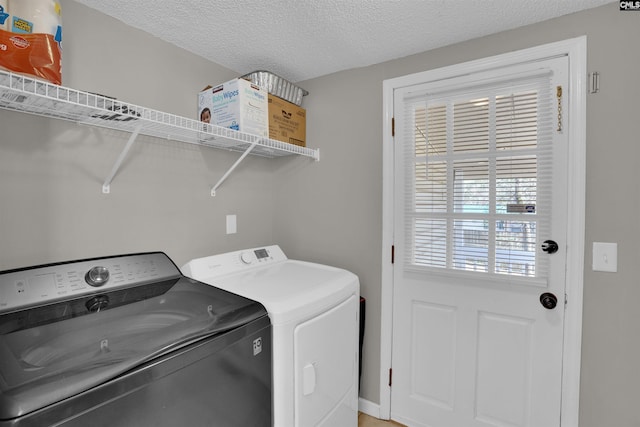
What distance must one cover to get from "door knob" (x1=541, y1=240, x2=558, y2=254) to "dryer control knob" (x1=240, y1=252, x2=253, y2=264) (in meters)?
1.58

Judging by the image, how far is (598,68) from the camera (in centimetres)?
143

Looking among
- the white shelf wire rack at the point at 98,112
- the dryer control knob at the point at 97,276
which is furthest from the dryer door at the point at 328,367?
the white shelf wire rack at the point at 98,112

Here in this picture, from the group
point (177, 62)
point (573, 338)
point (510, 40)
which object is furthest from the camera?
point (177, 62)


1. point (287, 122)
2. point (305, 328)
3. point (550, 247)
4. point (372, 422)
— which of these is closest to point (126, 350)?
point (305, 328)

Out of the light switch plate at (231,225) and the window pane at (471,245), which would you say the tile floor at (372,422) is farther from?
the light switch plate at (231,225)

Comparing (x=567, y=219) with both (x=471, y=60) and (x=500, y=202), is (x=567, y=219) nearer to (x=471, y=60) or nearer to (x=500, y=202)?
(x=500, y=202)

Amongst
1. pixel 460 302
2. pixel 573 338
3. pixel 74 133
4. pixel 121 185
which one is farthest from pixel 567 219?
pixel 74 133

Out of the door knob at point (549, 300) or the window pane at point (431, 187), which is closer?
the door knob at point (549, 300)

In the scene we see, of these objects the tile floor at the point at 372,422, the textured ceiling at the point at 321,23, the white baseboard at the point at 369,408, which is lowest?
the tile floor at the point at 372,422

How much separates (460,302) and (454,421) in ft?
2.32

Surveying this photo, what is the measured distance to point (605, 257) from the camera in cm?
142

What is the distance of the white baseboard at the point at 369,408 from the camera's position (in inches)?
78.9

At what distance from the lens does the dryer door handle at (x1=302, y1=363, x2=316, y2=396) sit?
4.28ft

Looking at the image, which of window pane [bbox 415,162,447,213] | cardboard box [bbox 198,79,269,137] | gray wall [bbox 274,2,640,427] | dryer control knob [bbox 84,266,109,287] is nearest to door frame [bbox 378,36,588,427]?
gray wall [bbox 274,2,640,427]
